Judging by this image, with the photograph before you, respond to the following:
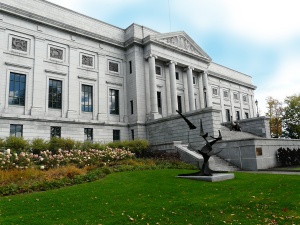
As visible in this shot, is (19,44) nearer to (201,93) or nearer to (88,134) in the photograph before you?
(88,134)

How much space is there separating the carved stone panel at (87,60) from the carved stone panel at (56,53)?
258cm

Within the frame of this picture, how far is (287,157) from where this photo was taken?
822 inches

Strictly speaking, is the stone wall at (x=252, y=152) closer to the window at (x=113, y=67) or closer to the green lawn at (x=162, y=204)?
the green lawn at (x=162, y=204)

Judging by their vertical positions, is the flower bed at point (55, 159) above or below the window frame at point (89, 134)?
below

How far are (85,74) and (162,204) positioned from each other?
24.7 metres

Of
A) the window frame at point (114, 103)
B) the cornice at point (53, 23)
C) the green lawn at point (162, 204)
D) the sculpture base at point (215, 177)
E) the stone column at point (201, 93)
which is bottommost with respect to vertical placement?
the green lawn at point (162, 204)

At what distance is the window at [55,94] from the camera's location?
27.2 meters

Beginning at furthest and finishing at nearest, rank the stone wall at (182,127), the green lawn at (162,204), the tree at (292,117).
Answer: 1. the tree at (292,117)
2. the stone wall at (182,127)
3. the green lawn at (162,204)

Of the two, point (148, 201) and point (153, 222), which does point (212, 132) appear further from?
point (153, 222)

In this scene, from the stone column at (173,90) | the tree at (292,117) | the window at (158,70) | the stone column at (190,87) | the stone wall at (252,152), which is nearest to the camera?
the stone wall at (252,152)

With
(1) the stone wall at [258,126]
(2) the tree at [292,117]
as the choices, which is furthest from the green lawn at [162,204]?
(2) the tree at [292,117]

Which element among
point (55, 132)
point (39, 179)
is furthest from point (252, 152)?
point (55, 132)

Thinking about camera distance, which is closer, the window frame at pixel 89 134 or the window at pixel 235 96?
the window frame at pixel 89 134

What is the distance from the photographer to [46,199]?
884 centimetres
